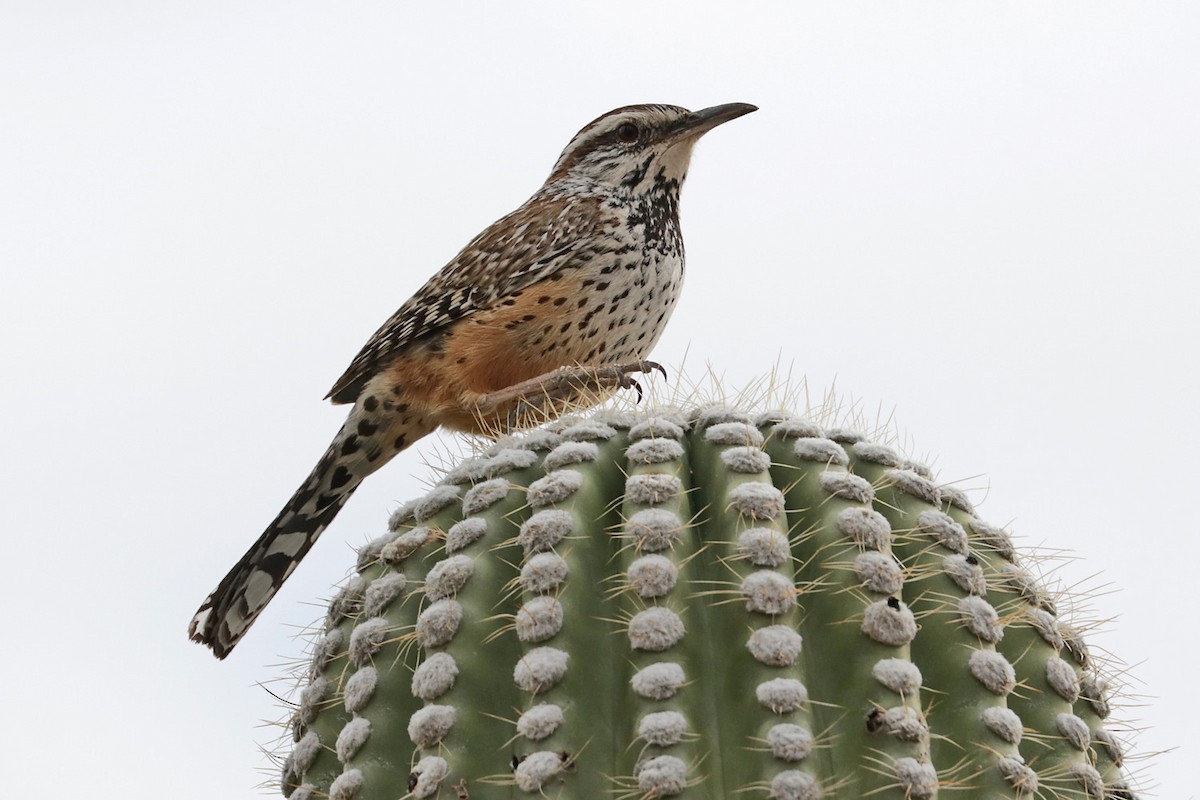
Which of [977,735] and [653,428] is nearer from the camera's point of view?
[977,735]

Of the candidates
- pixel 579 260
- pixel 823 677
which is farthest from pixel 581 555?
pixel 579 260

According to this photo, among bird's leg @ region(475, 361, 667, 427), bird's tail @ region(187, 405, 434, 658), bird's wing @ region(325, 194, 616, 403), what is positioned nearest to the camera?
bird's leg @ region(475, 361, 667, 427)

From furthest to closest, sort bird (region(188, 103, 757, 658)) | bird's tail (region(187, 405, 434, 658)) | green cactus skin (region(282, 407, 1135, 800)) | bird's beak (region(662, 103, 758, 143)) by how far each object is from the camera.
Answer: bird's beak (region(662, 103, 758, 143))
bird (region(188, 103, 757, 658))
bird's tail (region(187, 405, 434, 658))
green cactus skin (region(282, 407, 1135, 800))

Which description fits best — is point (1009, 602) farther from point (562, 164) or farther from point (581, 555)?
point (562, 164)

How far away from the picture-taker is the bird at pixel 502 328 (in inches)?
127

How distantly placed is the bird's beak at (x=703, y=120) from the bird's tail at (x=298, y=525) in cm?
122

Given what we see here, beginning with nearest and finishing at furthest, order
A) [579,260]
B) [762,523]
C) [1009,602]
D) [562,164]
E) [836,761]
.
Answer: [836,761] < [762,523] < [1009,602] < [579,260] < [562,164]

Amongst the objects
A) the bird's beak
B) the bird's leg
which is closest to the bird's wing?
the bird's beak

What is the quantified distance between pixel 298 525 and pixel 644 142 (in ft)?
5.29

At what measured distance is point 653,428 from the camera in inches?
70.6

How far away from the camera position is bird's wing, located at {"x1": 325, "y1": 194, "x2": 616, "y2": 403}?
3490mm

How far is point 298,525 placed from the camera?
11.3 feet

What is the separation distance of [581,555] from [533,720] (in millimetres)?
237

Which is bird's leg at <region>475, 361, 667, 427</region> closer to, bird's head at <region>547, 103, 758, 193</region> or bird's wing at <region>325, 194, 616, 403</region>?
bird's wing at <region>325, 194, 616, 403</region>
